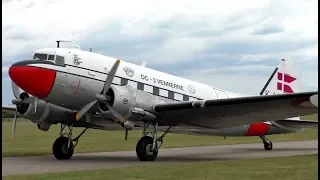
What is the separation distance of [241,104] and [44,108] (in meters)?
6.85

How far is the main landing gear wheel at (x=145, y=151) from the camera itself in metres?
16.7

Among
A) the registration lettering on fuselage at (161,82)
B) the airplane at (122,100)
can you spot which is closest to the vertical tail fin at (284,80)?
the airplane at (122,100)

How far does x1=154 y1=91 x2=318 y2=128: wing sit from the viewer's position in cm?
1629

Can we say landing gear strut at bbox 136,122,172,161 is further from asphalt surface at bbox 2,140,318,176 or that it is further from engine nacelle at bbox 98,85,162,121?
engine nacelle at bbox 98,85,162,121

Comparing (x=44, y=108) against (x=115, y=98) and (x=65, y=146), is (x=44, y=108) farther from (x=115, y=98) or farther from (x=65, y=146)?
(x=115, y=98)

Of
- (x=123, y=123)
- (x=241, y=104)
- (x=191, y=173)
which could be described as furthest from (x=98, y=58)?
(x=191, y=173)

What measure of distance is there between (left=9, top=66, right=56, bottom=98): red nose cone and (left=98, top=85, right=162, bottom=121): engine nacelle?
5.71 feet

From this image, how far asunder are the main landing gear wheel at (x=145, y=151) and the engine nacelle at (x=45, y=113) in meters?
3.31

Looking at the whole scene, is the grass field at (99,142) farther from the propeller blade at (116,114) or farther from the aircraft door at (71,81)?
the propeller blade at (116,114)

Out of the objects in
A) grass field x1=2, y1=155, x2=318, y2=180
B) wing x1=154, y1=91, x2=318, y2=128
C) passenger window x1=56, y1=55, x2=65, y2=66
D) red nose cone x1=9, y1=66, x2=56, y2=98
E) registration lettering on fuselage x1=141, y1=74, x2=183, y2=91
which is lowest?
grass field x1=2, y1=155, x2=318, y2=180

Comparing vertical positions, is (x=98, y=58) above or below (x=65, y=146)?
above

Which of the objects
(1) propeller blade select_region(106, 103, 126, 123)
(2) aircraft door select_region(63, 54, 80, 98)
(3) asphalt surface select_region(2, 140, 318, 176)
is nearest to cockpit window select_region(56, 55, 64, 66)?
(2) aircraft door select_region(63, 54, 80, 98)

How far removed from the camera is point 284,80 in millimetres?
24297

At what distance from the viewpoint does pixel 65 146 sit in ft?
60.6
